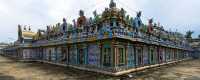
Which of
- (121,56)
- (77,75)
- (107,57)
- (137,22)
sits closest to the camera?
(77,75)

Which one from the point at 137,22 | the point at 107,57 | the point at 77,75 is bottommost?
the point at 77,75

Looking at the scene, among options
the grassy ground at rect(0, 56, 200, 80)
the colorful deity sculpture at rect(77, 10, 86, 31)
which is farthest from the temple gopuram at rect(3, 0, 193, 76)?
the grassy ground at rect(0, 56, 200, 80)

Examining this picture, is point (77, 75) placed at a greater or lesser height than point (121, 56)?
lesser

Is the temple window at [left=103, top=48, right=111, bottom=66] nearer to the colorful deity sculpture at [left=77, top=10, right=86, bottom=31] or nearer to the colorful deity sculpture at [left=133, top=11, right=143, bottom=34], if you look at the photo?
the colorful deity sculpture at [left=133, top=11, right=143, bottom=34]

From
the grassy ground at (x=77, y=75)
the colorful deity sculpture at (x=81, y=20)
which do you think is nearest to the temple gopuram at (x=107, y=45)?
the colorful deity sculpture at (x=81, y=20)

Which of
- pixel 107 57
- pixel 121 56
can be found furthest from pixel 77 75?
pixel 121 56

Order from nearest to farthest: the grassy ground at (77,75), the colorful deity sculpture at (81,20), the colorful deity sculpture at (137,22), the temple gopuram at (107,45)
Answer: the grassy ground at (77,75) → the temple gopuram at (107,45) → the colorful deity sculpture at (137,22) → the colorful deity sculpture at (81,20)

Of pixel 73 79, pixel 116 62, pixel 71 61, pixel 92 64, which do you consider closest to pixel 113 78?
pixel 116 62

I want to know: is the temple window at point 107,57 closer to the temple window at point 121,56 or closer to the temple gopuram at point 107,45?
the temple gopuram at point 107,45

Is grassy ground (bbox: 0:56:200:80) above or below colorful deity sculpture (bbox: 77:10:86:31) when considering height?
below

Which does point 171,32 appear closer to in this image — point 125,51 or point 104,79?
point 125,51

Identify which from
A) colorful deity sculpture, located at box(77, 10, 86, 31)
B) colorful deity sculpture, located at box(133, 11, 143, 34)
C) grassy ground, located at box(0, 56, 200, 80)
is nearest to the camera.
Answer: grassy ground, located at box(0, 56, 200, 80)

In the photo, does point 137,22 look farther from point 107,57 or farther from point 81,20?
point 107,57

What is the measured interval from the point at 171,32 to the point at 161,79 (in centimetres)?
3381
